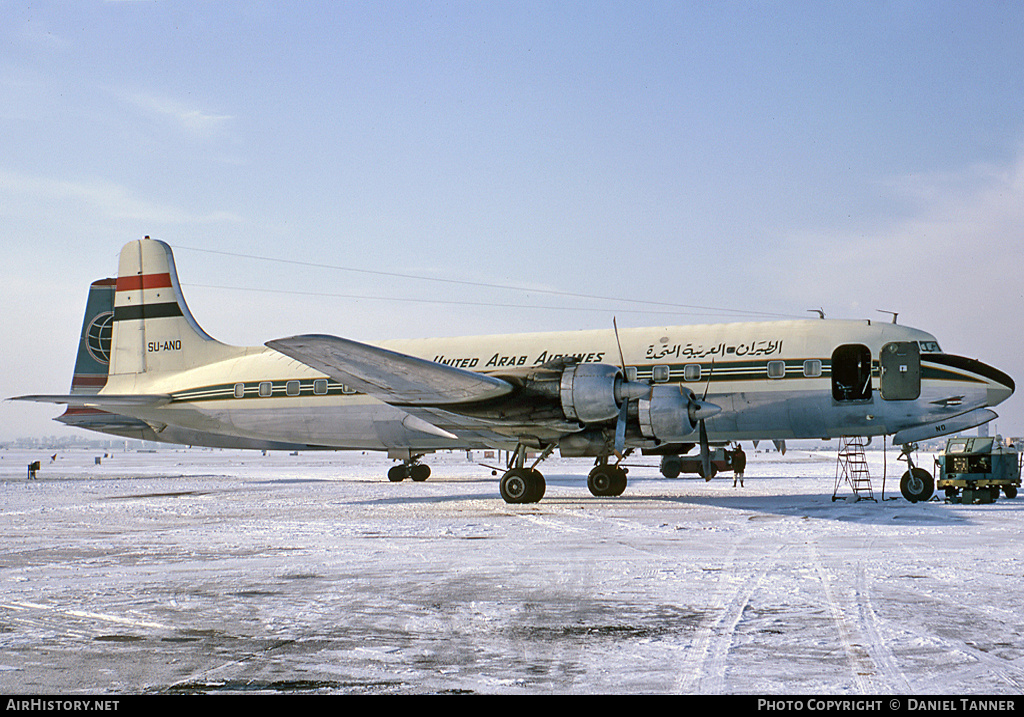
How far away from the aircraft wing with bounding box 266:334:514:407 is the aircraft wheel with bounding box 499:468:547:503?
7.21 feet

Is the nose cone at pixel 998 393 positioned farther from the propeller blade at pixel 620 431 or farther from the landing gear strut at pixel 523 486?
the landing gear strut at pixel 523 486

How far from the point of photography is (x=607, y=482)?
2400cm

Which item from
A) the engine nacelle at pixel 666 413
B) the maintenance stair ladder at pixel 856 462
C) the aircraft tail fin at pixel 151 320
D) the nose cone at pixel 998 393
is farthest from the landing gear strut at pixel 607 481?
the aircraft tail fin at pixel 151 320

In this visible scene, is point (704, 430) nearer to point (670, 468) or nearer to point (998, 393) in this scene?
point (998, 393)

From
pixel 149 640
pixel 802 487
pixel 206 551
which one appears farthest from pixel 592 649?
pixel 802 487

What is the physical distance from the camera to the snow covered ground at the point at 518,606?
17.5ft

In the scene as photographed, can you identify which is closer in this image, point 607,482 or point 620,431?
point 620,431

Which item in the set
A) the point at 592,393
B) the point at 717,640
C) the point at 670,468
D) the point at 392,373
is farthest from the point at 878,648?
the point at 670,468

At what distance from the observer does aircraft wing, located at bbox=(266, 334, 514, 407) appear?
1859 centimetres

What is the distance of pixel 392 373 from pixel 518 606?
1247 centimetres

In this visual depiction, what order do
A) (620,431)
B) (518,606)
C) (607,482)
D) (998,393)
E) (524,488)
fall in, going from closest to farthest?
(518,606), (620,431), (524,488), (998,393), (607,482)

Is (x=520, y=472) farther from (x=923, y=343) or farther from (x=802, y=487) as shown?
(x=802, y=487)

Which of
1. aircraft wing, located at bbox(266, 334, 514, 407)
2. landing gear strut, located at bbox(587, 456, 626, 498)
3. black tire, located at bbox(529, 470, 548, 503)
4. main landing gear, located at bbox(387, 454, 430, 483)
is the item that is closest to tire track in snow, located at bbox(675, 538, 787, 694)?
aircraft wing, located at bbox(266, 334, 514, 407)

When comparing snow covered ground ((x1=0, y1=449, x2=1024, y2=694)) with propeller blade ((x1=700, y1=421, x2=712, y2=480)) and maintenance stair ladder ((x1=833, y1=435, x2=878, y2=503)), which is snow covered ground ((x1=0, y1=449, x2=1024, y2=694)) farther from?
maintenance stair ladder ((x1=833, y1=435, x2=878, y2=503))
